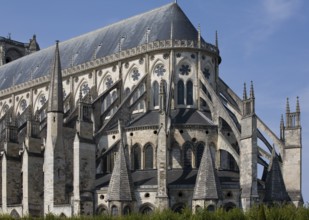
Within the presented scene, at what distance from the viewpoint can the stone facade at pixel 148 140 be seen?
45.8 m

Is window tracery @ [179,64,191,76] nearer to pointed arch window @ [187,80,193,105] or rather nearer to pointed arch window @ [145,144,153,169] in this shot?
pointed arch window @ [187,80,193,105]

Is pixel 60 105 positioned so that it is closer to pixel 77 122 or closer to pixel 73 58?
pixel 77 122

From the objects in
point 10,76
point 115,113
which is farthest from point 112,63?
point 10,76

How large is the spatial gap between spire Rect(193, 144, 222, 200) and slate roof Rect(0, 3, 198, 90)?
14357 mm

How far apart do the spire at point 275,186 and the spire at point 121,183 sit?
29.9ft

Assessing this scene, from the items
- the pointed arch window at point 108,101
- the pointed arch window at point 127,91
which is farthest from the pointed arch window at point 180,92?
the pointed arch window at point 108,101

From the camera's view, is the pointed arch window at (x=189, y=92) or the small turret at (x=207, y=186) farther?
the pointed arch window at (x=189, y=92)

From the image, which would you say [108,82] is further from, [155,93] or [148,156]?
[148,156]

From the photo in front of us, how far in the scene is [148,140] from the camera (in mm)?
51188

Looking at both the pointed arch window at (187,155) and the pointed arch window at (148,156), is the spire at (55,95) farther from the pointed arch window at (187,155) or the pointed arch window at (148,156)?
the pointed arch window at (187,155)

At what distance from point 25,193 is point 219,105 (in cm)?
1557

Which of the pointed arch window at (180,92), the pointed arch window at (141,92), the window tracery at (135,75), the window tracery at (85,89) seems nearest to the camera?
the pointed arch window at (180,92)

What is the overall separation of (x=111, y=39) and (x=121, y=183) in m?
19.9

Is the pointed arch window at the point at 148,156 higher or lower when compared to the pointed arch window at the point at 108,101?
lower
